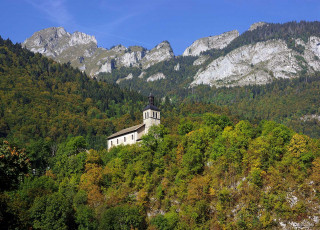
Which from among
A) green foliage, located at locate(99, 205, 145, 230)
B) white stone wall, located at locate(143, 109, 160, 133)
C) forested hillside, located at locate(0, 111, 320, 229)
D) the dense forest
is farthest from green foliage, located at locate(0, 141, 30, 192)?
white stone wall, located at locate(143, 109, 160, 133)

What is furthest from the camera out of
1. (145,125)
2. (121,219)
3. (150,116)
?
(145,125)

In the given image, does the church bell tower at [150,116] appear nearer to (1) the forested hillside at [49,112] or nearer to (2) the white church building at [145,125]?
(2) the white church building at [145,125]

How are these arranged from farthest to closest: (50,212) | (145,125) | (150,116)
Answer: (145,125) → (150,116) → (50,212)

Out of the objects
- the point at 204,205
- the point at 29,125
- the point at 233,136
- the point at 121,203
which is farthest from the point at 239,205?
the point at 29,125

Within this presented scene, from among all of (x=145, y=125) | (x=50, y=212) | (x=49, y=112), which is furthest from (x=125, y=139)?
(x=49, y=112)

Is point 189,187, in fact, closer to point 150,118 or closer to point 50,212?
point 50,212

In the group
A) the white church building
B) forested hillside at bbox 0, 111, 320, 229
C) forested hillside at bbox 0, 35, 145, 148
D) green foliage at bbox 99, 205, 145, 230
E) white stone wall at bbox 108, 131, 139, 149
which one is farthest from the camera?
forested hillside at bbox 0, 35, 145, 148

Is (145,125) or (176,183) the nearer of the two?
(176,183)

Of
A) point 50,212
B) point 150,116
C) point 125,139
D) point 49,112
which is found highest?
point 49,112

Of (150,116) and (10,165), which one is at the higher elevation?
(150,116)

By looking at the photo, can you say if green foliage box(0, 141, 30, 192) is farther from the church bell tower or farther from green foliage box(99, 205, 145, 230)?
the church bell tower

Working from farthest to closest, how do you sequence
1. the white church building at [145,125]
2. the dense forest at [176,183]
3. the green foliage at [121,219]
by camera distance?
1. the white church building at [145,125]
2. the green foliage at [121,219]
3. the dense forest at [176,183]

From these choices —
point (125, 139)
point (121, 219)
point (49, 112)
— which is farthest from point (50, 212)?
point (49, 112)

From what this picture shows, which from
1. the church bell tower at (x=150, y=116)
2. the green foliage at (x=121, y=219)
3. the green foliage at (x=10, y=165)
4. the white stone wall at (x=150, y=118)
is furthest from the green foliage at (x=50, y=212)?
the white stone wall at (x=150, y=118)
